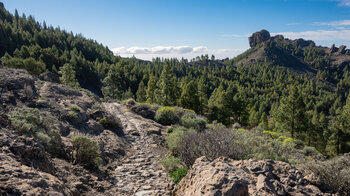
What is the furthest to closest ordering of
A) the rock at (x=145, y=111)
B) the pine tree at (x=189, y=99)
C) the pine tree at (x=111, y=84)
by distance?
the pine tree at (x=111, y=84) < the pine tree at (x=189, y=99) < the rock at (x=145, y=111)

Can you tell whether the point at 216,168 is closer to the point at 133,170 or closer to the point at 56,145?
the point at 133,170

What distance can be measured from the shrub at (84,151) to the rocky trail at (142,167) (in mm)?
918

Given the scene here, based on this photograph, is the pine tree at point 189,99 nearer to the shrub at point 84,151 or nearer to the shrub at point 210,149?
the shrub at point 210,149

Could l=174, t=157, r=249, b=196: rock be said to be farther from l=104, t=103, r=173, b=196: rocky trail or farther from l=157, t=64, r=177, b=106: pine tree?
l=157, t=64, r=177, b=106: pine tree

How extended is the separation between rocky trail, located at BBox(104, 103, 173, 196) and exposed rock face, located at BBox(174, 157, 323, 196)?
1.45m

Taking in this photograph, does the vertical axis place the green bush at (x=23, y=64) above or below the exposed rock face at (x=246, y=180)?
above

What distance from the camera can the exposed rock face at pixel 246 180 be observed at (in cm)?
380

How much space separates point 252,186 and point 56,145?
6.58 metres

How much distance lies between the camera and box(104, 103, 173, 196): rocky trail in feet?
20.5

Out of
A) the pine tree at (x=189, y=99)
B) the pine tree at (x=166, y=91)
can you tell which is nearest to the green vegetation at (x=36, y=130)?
the pine tree at (x=166, y=91)

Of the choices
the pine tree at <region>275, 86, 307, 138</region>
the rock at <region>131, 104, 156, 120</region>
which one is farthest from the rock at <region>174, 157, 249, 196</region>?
the pine tree at <region>275, 86, 307, 138</region>

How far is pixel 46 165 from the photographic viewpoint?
16.3 feet

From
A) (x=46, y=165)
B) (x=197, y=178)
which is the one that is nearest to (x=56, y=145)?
(x=46, y=165)

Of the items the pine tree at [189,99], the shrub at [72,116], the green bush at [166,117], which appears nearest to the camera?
the shrub at [72,116]
